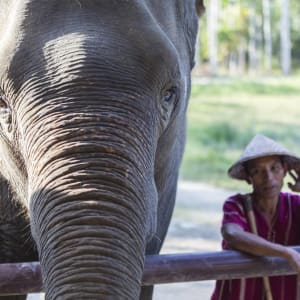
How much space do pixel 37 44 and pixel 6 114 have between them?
0.31m

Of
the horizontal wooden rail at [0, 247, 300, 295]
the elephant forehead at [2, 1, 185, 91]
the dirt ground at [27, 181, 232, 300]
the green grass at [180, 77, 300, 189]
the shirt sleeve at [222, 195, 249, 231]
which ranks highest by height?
the elephant forehead at [2, 1, 185, 91]

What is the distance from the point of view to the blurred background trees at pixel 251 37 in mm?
64188

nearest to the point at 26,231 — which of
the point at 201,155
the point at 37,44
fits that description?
the point at 37,44

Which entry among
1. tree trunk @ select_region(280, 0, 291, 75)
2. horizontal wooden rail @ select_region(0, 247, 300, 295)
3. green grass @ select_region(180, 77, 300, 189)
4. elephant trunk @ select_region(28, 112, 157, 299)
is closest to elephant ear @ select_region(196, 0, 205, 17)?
horizontal wooden rail @ select_region(0, 247, 300, 295)

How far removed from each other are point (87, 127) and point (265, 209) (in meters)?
1.30

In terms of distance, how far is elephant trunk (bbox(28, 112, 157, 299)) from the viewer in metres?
2.51

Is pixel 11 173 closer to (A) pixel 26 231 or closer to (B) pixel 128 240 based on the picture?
(A) pixel 26 231

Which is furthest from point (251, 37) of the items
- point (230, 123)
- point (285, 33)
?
point (230, 123)

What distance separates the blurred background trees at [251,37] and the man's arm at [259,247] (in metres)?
55.6

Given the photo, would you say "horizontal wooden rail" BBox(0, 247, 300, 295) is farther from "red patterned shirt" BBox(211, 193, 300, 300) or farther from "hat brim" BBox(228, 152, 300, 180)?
"hat brim" BBox(228, 152, 300, 180)

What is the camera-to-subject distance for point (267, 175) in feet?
12.4

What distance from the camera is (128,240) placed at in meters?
2.62

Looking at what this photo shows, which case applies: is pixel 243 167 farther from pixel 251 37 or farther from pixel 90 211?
pixel 251 37

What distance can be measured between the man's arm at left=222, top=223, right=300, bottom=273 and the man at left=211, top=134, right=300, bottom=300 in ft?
0.24
